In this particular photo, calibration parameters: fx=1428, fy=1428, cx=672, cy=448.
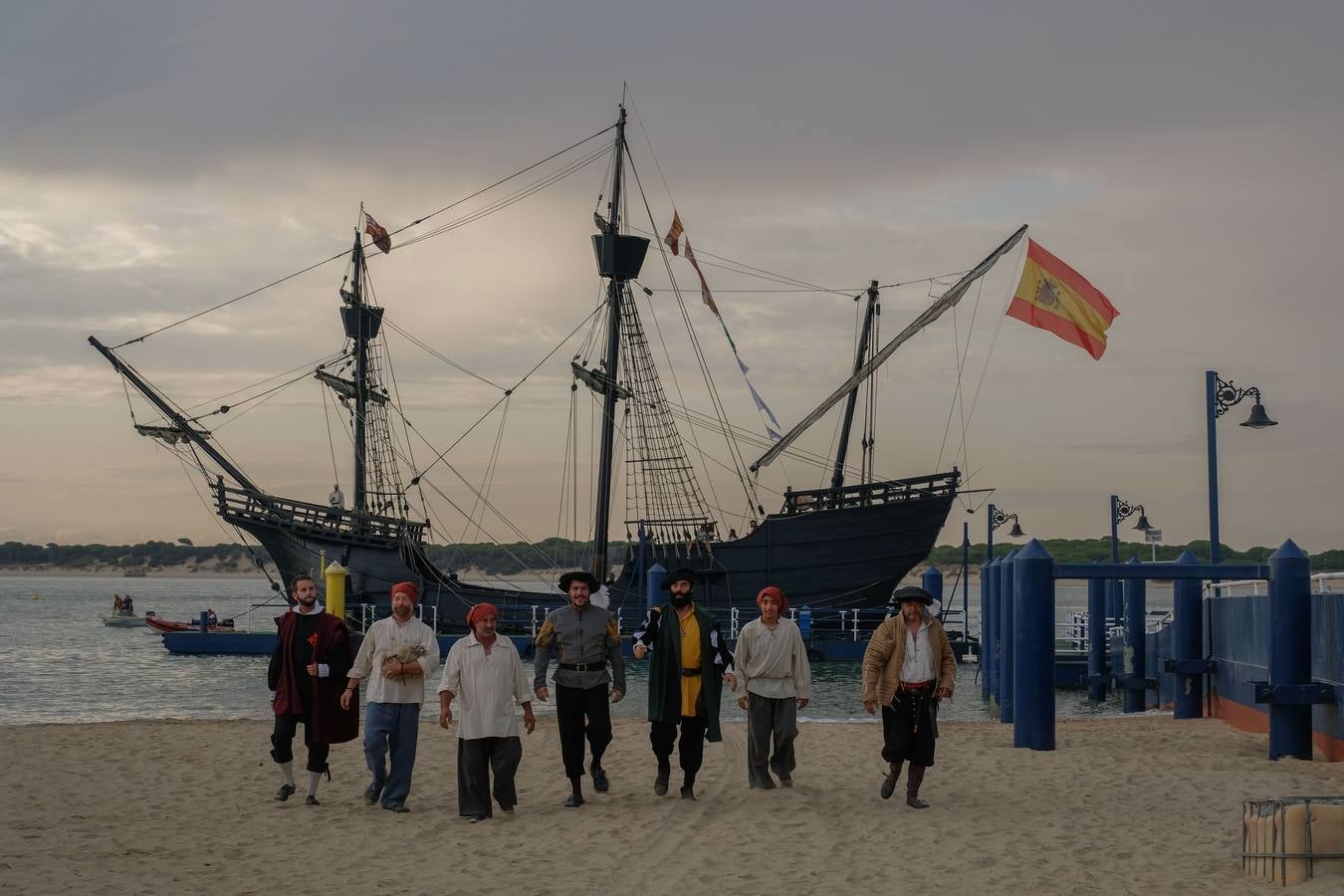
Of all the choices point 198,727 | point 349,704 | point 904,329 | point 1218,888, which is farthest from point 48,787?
point 904,329

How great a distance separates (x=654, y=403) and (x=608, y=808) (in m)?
30.8

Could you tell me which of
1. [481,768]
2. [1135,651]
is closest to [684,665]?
[481,768]

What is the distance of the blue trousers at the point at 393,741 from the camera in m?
9.85

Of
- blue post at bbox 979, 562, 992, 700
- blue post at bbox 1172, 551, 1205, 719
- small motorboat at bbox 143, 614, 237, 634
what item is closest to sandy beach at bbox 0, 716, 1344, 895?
blue post at bbox 1172, 551, 1205, 719

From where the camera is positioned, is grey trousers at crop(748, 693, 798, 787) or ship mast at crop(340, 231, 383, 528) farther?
ship mast at crop(340, 231, 383, 528)

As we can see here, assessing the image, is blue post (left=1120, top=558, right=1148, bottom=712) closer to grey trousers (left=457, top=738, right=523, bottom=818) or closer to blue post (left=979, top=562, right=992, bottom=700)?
blue post (left=979, top=562, right=992, bottom=700)

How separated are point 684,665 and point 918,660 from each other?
5.42 ft

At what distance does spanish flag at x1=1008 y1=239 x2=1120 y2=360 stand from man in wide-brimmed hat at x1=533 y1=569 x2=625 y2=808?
1344cm

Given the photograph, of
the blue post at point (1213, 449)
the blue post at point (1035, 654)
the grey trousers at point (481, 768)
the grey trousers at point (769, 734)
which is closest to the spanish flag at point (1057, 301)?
the blue post at point (1213, 449)

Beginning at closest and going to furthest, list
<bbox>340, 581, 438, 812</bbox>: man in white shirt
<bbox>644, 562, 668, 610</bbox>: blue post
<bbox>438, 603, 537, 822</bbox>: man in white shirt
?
<bbox>438, 603, 537, 822</bbox>: man in white shirt, <bbox>340, 581, 438, 812</bbox>: man in white shirt, <bbox>644, 562, 668, 610</bbox>: blue post

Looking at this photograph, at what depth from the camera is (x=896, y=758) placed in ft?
32.6

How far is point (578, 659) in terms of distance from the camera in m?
9.94

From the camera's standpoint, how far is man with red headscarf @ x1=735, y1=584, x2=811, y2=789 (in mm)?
10359

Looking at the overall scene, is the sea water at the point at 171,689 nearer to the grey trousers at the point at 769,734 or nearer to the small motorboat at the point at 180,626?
the small motorboat at the point at 180,626
